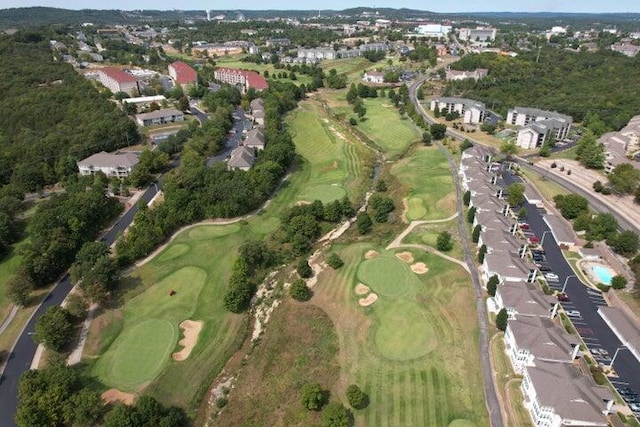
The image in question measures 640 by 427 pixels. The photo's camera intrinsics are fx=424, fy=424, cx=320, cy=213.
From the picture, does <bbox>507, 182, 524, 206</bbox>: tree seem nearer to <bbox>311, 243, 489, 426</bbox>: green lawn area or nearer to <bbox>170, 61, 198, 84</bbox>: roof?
<bbox>311, 243, 489, 426</bbox>: green lawn area

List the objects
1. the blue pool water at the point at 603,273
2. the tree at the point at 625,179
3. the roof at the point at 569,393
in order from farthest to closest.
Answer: the tree at the point at 625,179, the blue pool water at the point at 603,273, the roof at the point at 569,393

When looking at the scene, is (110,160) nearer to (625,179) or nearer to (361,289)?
(361,289)

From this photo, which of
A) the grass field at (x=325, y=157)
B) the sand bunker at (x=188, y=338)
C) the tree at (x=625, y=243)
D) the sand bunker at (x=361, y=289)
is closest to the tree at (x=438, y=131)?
the grass field at (x=325, y=157)

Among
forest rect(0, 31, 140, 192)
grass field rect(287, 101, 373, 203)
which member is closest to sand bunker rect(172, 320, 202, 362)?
grass field rect(287, 101, 373, 203)

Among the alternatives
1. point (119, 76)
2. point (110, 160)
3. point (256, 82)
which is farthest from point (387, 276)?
point (119, 76)

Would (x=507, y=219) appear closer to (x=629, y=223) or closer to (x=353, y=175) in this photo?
(x=629, y=223)

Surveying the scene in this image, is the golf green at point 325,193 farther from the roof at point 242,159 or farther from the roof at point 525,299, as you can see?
the roof at point 525,299
